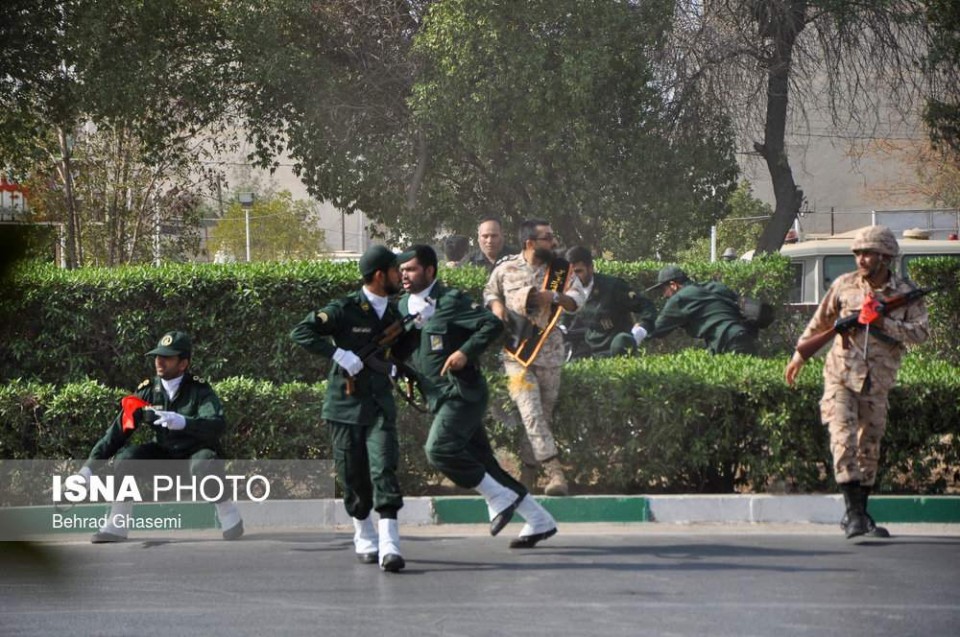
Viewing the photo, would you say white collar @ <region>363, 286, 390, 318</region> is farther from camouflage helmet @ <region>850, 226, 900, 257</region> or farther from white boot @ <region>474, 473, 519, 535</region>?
camouflage helmet @ <region>850, 226, 900, 257</region>

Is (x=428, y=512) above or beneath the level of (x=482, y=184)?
beneath

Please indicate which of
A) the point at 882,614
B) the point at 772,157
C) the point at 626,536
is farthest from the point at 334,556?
the point at 772,157

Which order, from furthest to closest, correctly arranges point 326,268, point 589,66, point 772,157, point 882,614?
point 772,157 < point 589,66 < point 326,268 < point 882,614

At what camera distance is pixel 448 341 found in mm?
7754

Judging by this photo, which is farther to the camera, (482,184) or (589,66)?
(482,184)

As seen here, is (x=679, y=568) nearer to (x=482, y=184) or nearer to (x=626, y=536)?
(x=626, y=536)

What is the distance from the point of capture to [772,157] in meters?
22.7

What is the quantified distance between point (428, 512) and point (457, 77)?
11432mm

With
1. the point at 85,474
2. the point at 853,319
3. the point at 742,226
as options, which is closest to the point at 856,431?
the point at 853,319

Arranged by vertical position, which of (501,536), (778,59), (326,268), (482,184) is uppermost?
(778,59)

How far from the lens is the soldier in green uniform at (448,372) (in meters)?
7.70

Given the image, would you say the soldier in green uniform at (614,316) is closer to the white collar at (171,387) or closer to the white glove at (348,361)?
the white collar at (171,387)

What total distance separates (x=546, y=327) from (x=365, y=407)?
2.04 meters

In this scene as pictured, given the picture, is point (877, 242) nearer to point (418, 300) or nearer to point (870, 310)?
point (870, 310)
